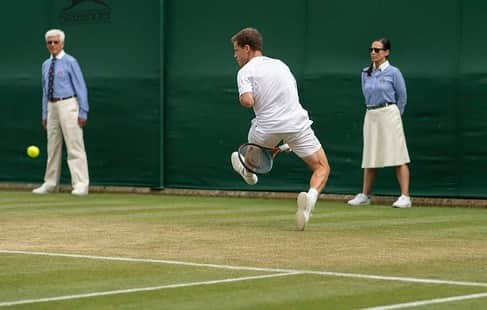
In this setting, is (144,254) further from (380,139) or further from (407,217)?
(380,139)

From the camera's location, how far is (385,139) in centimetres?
1541

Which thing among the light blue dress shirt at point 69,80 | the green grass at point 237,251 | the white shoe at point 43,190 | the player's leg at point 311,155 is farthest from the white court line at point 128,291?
the white shoe at point 43,190

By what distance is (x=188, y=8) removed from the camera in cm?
1775

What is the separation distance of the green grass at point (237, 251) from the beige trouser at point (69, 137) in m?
1.64

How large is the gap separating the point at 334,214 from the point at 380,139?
6.01 ft

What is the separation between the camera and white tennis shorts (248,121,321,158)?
11.8m

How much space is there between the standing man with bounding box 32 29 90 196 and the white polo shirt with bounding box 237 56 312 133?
5.83 meters

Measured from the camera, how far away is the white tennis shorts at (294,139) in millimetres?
11789

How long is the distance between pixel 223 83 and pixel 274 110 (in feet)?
18.8

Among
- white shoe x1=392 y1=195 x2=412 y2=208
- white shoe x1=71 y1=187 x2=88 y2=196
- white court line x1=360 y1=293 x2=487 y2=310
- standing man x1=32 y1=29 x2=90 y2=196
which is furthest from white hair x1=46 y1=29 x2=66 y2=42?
white court line x1=360 y1=293 x2=487 y2=310

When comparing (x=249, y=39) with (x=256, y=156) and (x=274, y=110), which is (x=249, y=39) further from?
(x=256, y=156)

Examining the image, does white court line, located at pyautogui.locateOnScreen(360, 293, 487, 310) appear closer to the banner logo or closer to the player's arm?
the player's arm

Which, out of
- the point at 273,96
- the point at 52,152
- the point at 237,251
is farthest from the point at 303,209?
the point at 52,152

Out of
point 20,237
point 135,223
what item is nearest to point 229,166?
point 135,223
